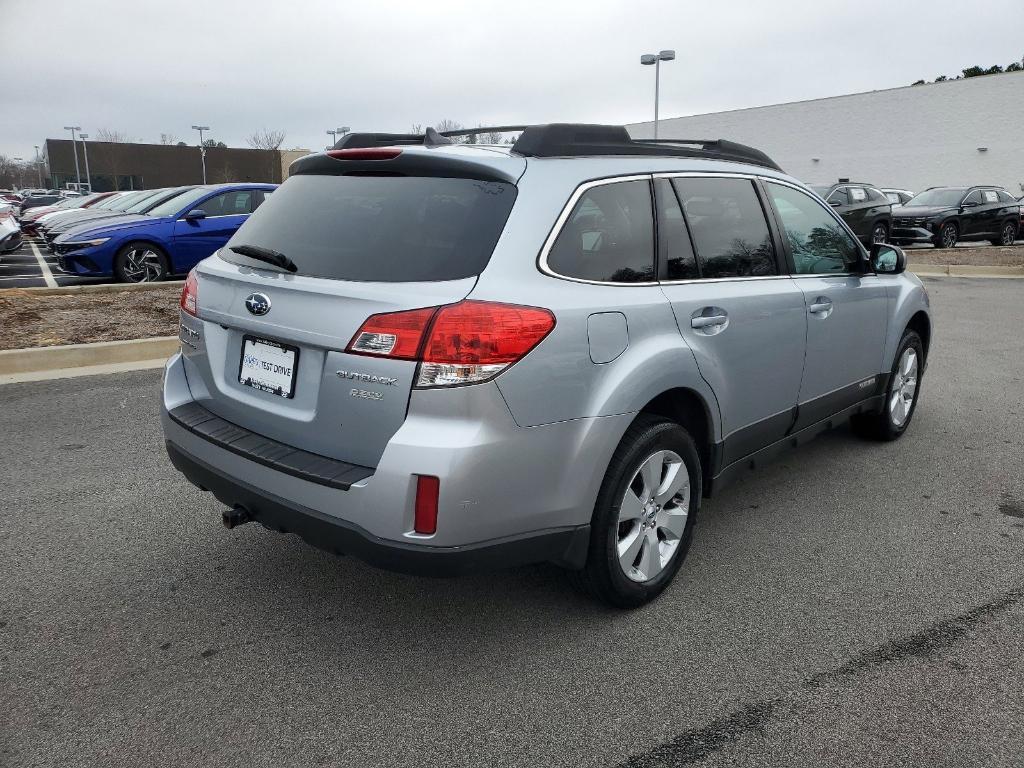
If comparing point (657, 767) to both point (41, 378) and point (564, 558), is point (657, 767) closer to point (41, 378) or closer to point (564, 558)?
point (564, 558)

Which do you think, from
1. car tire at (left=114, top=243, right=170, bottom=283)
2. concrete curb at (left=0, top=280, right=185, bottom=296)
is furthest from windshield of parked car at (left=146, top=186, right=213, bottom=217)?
concrete curb at (left=0, top=280, right=185, bottom=296)

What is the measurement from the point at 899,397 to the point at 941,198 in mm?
19441

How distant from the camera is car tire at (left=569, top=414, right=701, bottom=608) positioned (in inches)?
113

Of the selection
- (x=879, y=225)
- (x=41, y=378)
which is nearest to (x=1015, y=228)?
(x=879, y=225)

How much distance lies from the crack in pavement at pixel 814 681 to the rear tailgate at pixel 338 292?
1.24m

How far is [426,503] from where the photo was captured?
242 cm

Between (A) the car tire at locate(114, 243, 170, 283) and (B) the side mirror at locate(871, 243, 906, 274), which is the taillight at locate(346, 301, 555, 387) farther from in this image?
(A) the car tire at locate(114, 243, 170, 283)

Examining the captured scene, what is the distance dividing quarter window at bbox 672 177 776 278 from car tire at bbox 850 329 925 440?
70.5 inches

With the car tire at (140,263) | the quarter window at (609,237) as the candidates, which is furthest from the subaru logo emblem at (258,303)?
the car tire at (140,263)

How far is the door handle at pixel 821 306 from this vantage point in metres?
4.00

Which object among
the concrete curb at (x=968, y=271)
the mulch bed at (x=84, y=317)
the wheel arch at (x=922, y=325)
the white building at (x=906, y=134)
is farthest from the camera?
the white building at (x=906, y=134)

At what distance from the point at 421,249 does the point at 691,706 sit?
1.71 metres

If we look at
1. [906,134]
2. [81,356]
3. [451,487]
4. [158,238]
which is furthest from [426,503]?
[906,134]

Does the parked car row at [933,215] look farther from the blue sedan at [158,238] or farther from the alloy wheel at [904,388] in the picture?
the alloy wheel at [904,388]
